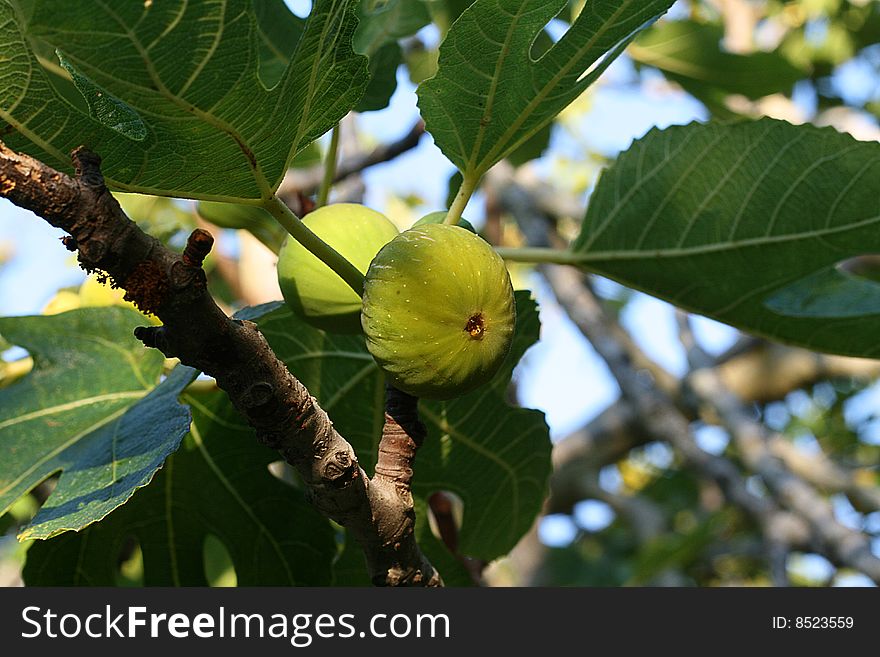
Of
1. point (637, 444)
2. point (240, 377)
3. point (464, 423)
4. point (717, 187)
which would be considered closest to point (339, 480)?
point (240, 377)

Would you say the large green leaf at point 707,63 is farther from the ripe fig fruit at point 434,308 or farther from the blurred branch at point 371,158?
the ripe fig fruit at point 434,308

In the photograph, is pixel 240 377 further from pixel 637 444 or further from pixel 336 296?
pixel 637 444

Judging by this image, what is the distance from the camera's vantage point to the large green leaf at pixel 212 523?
1348mm

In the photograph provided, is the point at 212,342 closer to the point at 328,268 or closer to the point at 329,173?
the point at 328,268

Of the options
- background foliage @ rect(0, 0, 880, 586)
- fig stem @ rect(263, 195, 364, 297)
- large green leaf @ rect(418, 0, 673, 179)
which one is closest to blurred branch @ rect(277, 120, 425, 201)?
background foliage @ rect(0, 0, 880, 586)

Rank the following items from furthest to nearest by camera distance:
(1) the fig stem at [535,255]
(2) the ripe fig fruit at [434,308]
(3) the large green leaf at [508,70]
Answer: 1. (1) the fig stem at [535,255]
2. (3) the large green leaf at [508,70]
3. (2) the ripe fig fruit at [434,308]

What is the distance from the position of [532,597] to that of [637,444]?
234cm

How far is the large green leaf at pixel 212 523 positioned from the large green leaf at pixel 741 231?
0.58 m

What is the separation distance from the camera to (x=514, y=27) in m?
1.00

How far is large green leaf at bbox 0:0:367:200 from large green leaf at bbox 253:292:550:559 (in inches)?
15.0

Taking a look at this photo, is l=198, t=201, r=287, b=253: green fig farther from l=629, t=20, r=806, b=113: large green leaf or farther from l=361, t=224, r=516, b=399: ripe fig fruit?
l=629, t=20, r=806, b=113: large green leaf

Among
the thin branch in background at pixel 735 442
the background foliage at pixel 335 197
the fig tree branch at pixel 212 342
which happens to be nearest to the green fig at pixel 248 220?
the background foliage at pixel 335 197

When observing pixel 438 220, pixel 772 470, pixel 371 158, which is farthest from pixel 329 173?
pixel 772 470

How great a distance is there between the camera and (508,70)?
1051 mm
